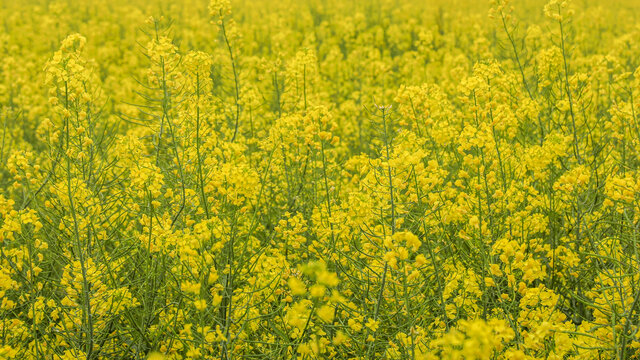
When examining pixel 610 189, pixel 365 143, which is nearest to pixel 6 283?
pixel 610 189

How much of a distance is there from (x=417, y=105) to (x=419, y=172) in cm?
146

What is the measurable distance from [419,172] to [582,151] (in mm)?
2269

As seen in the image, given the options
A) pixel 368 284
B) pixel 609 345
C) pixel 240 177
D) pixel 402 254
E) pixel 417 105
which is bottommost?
pixel 609 345

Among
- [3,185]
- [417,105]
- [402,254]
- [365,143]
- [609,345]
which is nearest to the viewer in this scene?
[402,254]

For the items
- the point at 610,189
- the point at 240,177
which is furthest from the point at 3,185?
the point at 610,189

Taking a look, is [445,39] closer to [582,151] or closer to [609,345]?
[582,151]

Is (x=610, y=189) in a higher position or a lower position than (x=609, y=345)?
higher

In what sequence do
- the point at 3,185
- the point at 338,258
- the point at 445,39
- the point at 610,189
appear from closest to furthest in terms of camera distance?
the point at 610,189 < the point at 338,258 < the point at 3,185 < the point at 445,39

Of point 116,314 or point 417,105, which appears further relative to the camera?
point 417,105

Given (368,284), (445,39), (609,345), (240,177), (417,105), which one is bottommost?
(609,345)

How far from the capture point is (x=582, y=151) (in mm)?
4207

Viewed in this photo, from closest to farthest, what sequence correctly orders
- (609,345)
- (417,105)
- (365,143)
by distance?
1. (609,345)
2. (417,105)
3. (365,143)

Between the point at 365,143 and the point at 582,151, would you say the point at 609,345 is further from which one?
the point at 365,143

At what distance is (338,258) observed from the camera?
3109mm
